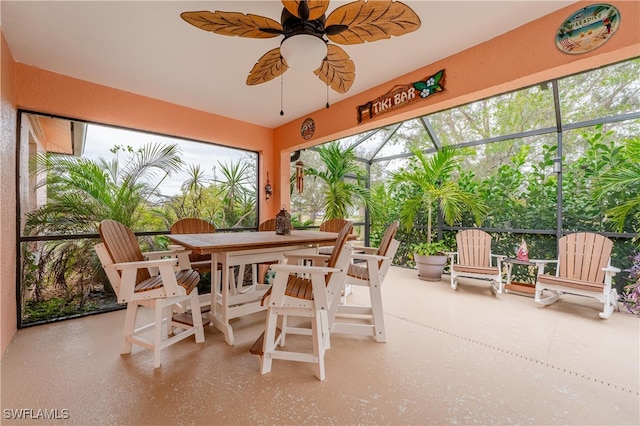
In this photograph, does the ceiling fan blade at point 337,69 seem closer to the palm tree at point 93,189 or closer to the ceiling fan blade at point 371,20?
the ceiling fan blade at point 371,20

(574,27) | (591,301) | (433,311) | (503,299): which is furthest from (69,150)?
(591,301)

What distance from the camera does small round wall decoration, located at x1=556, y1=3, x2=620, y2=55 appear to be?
1.79 m

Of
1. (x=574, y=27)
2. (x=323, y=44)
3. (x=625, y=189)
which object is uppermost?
(x=574, y=27)

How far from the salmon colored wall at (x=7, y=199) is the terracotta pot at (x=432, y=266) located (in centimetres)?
489

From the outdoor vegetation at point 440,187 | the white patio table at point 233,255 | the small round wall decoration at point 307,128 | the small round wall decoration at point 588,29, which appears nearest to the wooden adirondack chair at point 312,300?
the white patio table at point 233,255

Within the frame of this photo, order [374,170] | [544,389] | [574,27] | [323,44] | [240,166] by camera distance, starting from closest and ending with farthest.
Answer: [323,44]
[544,389]
[574,27]
[240,166]
[374,170]

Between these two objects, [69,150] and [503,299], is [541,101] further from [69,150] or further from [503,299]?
[69,150]

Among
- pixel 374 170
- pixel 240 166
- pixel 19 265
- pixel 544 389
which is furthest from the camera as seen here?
pixel 374 170

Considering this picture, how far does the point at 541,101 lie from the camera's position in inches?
160

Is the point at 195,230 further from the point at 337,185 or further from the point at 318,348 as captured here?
the point at 337,185

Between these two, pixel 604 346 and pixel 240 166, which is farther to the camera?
pixel 240 166

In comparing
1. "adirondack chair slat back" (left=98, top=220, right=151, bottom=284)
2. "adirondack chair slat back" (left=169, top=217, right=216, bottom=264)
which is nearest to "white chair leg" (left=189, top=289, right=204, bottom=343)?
"adirondack chair slat back" (left=98, top=220, right=151, bottom=284)

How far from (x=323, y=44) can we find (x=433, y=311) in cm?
293

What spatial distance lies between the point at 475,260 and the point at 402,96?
2.82 m
